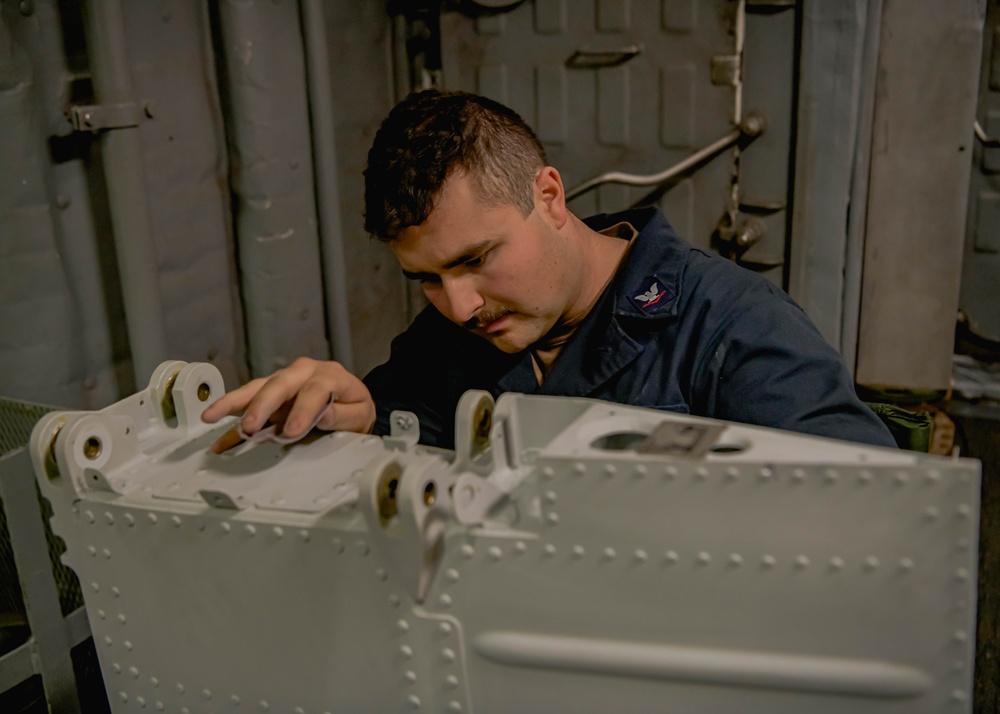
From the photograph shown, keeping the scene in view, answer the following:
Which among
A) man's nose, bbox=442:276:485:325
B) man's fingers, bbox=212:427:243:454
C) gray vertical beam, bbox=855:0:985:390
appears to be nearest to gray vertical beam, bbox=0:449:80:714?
man's fingers, bbox=212:427:243:454

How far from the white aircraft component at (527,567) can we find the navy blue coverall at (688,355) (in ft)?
1.49

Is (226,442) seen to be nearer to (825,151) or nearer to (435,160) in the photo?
(435,160)

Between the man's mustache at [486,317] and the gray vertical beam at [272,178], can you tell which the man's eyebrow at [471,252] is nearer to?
the man's mustache at [486,317]

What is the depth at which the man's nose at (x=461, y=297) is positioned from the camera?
60.7 inches

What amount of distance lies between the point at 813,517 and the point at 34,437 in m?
0.93

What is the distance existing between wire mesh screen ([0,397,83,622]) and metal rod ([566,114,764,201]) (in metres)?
1.79

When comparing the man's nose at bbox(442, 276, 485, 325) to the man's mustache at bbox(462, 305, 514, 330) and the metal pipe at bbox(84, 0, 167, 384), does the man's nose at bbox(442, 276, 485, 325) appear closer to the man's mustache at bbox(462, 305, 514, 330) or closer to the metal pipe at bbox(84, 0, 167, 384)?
the man's mustache at bbox(462, 305, 514, 330)

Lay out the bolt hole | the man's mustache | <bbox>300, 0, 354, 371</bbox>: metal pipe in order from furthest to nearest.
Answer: <bbox>300, 0, 354, 371</bbox>: metal pipe → the man's mustache → the bolt hole

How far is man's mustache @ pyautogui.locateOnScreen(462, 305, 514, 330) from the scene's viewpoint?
160 cm

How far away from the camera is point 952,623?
894 millimetres

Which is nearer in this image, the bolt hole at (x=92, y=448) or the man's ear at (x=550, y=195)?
the bolt hole at (x=92, y=448)

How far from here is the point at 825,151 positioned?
274cm

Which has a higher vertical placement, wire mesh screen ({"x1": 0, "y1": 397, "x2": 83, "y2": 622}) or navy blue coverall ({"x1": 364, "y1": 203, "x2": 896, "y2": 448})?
navy blue coverall ({"x1": 364, "y1": 203, "x2": 896, "y2": 448})

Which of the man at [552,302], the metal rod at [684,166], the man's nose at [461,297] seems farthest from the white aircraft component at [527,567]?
the metal rod at [684,166]
